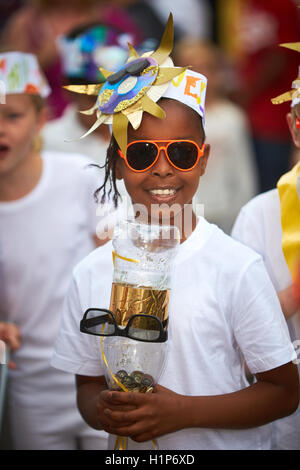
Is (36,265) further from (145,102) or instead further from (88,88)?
(145,102)

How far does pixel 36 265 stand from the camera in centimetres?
295

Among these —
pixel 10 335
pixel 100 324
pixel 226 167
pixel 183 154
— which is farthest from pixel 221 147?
pixel 100 324

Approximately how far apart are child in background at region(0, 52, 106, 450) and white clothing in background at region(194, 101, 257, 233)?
1.80 m

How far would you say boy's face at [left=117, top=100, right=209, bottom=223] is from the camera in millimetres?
1940

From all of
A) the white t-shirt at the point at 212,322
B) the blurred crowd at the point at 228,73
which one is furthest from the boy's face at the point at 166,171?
the blurred crowd at the point at 228,73

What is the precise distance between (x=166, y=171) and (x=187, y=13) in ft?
17.2

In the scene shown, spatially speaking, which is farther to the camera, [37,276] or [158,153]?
[37,276]

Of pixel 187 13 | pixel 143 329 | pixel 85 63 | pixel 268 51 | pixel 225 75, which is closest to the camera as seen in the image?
pixel 143 329

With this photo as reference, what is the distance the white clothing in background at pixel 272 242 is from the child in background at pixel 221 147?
2.33 m

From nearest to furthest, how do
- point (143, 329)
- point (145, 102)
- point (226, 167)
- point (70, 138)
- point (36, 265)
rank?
point (143, 329) → point (145, 102) → point (36, 265) → point (70, 138) → point (226, 167)

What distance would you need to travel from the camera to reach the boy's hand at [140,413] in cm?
178

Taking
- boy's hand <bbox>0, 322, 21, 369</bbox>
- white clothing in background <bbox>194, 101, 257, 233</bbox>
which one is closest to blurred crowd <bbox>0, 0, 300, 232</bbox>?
white clothing in background <bbox>194, 101, 257, 233</bbox>

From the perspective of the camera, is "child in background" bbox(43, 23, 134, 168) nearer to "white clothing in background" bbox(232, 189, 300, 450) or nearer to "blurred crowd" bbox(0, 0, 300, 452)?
"blurred crowd" bbox(0, 0, 300, 452)
